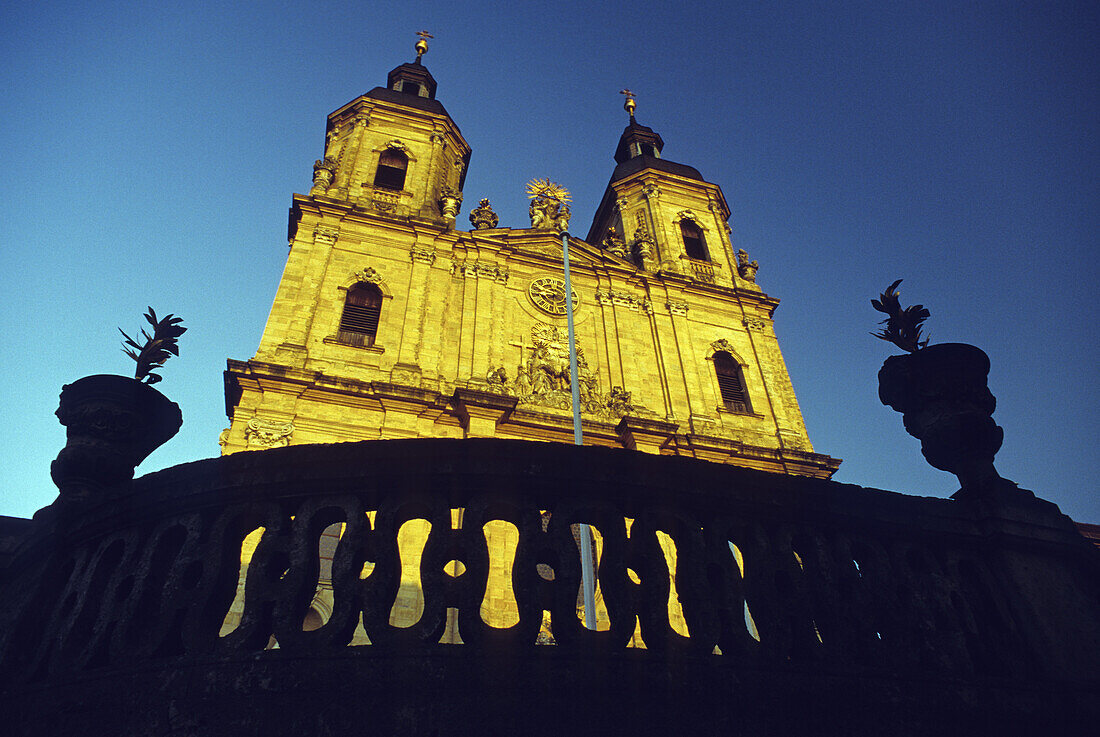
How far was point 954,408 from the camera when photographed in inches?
167

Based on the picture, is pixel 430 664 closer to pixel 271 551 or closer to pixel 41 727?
pixel 271 551

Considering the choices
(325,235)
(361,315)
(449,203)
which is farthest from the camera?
(449,203)

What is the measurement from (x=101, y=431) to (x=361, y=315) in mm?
13957

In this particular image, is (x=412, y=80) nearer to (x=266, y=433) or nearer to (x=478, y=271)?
(x=478, y=271)

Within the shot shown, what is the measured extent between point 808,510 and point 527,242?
20263 mm

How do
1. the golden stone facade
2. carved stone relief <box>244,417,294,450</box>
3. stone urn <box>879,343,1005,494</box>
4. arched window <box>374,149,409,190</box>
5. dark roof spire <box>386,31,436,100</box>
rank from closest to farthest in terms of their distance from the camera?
1. stone urn <box>879,343,1005,494</box>
2. carved stone relief <box>244,417,294,450</box>
3. the golden stone facade
4. arched window <box>374,149,409,190</box>
5. dark roof spire <box>386,31,436,100</box>

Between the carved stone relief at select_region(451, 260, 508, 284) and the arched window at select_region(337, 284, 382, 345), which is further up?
the carved stone relief at select_region(451, 260, 508, 284)

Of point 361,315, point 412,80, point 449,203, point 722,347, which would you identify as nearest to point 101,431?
point 361,315

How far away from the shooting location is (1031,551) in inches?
144

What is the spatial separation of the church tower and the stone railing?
11.1 metres

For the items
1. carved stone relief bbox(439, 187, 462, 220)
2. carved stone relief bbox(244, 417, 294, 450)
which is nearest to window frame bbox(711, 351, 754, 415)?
carved stone relief bbox(439, 187, 462, 220)

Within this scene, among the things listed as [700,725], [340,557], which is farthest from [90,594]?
[700,725]

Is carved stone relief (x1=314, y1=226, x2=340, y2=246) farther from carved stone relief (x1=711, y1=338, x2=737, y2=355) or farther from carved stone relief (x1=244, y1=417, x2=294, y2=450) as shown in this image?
carved stone relief (x1=711, y1=338, x2=737, y2=355)

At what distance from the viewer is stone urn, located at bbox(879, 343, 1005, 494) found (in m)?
4.17
